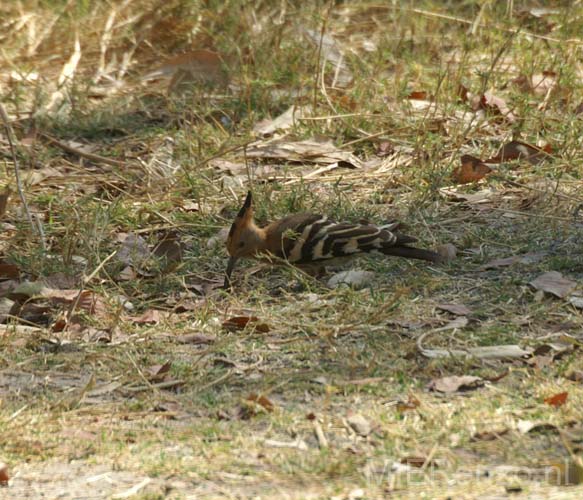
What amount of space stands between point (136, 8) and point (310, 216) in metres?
4.48

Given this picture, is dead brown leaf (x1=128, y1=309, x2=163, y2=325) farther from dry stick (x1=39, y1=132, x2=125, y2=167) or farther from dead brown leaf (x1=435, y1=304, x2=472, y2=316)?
dry stick (x1=39, y1=132, x2=125, y2=167)

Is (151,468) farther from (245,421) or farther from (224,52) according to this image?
(224,52)

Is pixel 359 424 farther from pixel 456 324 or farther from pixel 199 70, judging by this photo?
pixel 199 70

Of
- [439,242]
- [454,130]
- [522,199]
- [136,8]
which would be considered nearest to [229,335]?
[439,242]

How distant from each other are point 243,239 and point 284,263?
223mm

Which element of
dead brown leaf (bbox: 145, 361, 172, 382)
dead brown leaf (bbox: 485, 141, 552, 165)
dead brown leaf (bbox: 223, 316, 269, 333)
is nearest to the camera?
dead brown leaf (bbox: 145, 361, 172, 382)

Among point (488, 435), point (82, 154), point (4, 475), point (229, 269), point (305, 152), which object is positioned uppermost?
point (488, 435)

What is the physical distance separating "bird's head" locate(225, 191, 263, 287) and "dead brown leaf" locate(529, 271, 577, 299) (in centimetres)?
129

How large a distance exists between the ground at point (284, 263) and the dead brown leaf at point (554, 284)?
0.07ft

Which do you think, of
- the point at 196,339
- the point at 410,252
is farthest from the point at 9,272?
the point at 410,252

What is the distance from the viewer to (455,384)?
3922 millimetres

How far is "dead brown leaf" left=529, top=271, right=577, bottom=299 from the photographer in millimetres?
4812

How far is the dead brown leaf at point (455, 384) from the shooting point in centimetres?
389

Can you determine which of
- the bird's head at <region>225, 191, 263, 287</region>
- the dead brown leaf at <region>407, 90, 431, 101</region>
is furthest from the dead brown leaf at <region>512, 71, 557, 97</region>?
the bird's head at <region>225, 191, 263, 287</region>
